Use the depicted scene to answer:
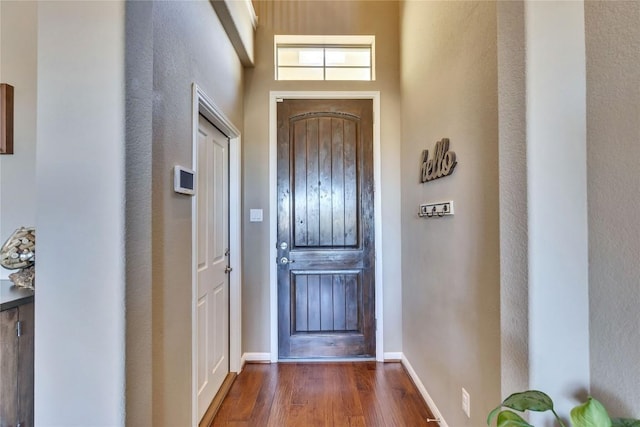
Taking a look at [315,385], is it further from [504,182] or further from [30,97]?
[30,97]

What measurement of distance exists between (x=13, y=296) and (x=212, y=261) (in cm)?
99

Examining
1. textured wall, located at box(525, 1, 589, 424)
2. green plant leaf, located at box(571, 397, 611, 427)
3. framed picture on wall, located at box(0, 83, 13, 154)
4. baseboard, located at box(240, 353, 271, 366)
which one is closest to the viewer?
green plant leaf, located at box(571, 397, 611, 427)

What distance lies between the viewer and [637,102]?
863 millimetres

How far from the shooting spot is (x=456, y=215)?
1626 millimetres

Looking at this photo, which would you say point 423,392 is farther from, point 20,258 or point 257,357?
point 20,258

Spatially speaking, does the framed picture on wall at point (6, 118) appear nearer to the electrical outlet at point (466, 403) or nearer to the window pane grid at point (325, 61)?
the window pane grid at point (325, 61)

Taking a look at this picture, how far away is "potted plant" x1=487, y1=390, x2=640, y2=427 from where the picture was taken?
0.78 m

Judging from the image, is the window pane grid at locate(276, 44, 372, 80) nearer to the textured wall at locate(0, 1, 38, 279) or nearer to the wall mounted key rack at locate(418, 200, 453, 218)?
the wall mounted key rack at locate(418, 200, 453, 218)

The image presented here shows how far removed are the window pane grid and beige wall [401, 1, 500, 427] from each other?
0.54 metres

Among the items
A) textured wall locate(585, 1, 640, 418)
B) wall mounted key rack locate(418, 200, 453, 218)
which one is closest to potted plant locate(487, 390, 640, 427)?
textured wall locate(585, 1, 640, 418)

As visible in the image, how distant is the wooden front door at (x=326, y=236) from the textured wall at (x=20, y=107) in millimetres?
1649

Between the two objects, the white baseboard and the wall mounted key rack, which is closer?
the wall mounted key rack

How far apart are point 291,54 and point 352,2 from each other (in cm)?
71

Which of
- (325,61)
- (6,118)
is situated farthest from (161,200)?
(325,61)
